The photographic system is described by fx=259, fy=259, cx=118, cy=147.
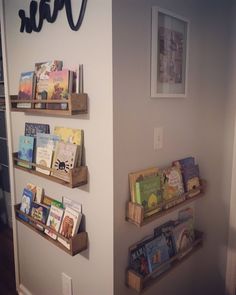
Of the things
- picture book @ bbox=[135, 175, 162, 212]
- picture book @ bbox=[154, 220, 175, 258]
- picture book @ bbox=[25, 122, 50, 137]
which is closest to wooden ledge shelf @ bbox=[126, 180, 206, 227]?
picture book @ bbox=[135, 175, 162, 212]

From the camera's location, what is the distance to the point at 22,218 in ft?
5.57

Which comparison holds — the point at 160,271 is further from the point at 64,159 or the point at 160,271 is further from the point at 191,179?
the point at 64,159

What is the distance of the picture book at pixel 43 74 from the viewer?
1.36 meters

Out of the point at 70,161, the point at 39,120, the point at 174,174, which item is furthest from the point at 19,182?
the point at 174,174

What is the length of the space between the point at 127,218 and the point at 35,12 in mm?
1230

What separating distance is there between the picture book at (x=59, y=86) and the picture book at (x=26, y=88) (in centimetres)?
16

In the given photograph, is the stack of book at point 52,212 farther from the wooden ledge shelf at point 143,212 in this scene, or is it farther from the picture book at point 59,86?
the picture book at point 59,86

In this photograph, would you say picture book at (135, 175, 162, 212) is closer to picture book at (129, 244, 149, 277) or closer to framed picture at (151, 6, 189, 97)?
picture book at (129, 244, 149, 277)

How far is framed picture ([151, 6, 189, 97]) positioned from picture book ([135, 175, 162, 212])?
432 mm

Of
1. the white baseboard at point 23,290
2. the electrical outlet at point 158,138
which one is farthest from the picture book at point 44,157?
the white baseboard at point 23,290

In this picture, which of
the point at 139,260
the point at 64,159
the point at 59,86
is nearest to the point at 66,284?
the point at 139,260

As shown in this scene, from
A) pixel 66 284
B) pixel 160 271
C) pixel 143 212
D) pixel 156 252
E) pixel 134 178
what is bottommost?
pixel 66 284

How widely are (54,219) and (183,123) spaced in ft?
3.05

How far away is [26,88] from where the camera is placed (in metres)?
1.52
